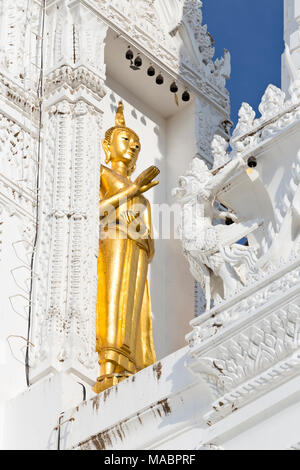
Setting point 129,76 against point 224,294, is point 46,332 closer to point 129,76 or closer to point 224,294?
point 224,294

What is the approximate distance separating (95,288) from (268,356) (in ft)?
9.07

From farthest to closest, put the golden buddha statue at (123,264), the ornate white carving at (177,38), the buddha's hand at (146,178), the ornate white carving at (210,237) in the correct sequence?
the ornate white carving at (177,38), the buddha's hand at (146,178), the golden buddha statue at (123,264), the ornate white carving at (210,237)

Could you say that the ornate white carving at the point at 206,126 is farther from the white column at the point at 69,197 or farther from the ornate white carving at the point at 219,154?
the ornate white carving at the point at 219,154

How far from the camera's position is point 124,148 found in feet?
42.8

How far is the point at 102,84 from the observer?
1262cm

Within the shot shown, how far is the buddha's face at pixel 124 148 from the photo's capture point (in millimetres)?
13023

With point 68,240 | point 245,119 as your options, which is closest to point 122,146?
point 68,240

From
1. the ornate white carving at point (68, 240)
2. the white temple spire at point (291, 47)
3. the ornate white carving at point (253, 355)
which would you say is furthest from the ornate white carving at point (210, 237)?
the ornate white carving at point (68, 240)

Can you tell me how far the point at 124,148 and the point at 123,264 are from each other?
1.10 meters

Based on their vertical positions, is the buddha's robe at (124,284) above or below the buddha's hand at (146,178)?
below

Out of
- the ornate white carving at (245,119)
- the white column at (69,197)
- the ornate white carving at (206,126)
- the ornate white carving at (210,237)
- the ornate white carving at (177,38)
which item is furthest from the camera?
the ornate white carving at (206,126)

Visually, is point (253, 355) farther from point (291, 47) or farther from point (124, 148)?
point (124, 148)

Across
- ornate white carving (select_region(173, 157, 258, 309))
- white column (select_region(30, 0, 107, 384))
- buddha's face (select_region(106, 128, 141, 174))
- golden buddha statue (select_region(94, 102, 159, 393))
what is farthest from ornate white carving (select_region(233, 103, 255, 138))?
buddha's face (select_region(106, 128, 141, 174))

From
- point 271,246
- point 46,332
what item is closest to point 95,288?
point 46,332
